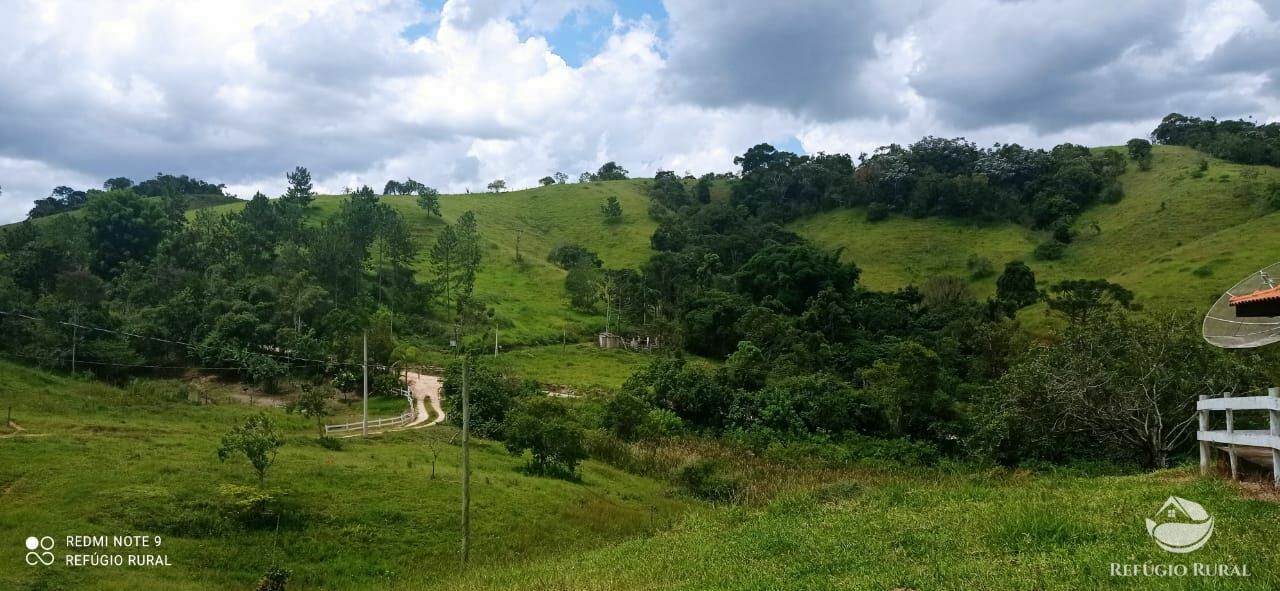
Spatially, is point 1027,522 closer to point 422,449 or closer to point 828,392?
point 422,449

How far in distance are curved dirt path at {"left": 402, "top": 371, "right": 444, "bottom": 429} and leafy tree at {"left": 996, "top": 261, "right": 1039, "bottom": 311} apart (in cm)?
4890

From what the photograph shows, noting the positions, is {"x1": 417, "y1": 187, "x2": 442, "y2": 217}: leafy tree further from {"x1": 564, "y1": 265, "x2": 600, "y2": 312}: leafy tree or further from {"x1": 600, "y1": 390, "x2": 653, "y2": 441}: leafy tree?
{"x1": 600, "y1": 390, "x2": 653, "y2": 441}: leafy tree

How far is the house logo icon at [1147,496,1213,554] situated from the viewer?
8.96 meters

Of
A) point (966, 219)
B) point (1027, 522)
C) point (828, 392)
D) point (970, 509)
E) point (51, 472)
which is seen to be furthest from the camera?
point (966, 219)

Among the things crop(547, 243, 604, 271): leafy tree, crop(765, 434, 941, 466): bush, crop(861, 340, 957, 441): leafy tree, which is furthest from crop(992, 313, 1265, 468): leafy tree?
crop(547, 243, 604, 271): leafy tree

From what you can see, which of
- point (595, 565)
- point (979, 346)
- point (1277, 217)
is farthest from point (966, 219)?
point (595, 565)

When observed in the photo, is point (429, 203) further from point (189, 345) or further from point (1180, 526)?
point (1180, 526)

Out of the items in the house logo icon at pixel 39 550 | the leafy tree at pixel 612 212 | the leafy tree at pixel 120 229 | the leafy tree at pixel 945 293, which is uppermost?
the leafy tree at pixel 612 212

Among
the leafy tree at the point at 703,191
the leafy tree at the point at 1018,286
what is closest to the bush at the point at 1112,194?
the leafy tree at the point at 1018,286

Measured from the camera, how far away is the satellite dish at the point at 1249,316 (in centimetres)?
1146

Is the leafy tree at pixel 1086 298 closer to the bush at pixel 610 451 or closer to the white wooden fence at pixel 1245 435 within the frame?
the bush at pixel 610 451

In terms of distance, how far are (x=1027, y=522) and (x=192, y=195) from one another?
14081 centimetres

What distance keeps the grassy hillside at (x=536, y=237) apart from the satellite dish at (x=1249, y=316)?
182 ft

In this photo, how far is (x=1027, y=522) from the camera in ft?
34.5
